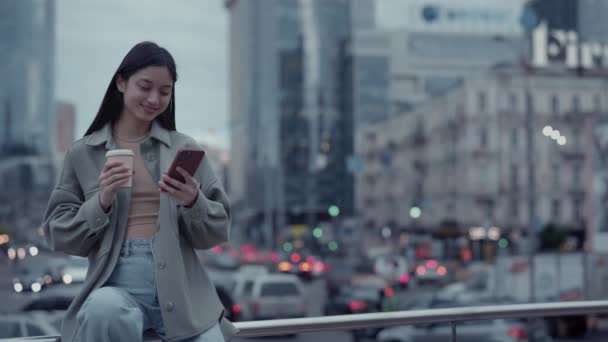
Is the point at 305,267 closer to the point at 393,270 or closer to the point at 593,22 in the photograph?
the point at 393,270

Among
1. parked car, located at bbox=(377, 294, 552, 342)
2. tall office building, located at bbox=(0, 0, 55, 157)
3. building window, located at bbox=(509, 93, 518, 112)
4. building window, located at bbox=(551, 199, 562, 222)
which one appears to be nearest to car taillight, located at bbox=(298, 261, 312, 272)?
building window, located at bbox=(509, 93, 518, 112)

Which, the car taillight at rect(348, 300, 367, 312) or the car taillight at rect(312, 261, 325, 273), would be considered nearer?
the car taillight at rect(348, 300, 367, 312)

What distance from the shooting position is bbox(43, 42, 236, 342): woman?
2305mm

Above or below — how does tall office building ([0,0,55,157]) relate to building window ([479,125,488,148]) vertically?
above

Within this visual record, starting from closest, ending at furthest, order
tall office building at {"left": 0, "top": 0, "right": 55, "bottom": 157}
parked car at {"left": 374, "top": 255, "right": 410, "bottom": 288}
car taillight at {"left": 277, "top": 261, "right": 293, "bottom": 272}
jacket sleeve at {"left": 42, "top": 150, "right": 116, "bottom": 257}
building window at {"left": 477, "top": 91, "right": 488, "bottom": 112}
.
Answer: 1. jacket sleeve at {"left": 42, "top": 150, "right": 116, "bottom": 257}
2. parked car at {"left": 374, "top": 255, "right": 410, "bottom": 288}
3. car taillight at {"left": 277, "top": 261, "right": 293, "bottom": 272}
4. building window at {"left": 477, "top": 91, "right": 488, "bottom": 112}
5. tall office building at {"left": 0, "top": 0, "right": 55, "bottom": 157}

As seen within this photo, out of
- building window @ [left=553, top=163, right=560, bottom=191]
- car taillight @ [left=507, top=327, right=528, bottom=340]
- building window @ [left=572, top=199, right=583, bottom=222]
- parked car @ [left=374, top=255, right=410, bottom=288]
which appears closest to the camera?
car taillight @ [left=507, top=327, right=528, bottom=340]

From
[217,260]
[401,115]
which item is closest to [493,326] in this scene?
[217,260]

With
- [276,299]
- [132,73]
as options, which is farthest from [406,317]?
[276,299]

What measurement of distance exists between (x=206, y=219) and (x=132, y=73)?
0.47 m

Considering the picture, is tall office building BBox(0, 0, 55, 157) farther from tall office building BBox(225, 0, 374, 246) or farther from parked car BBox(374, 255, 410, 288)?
parked car BBox(374, 255, 410, 288)

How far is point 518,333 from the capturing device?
9.83 meters

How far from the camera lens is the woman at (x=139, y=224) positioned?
7.56ft

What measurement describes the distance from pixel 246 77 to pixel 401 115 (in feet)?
148

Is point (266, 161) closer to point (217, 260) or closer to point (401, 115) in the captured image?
point (401, 115)
